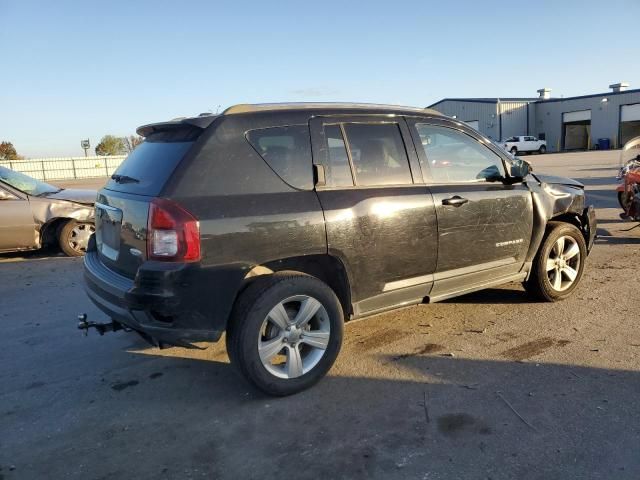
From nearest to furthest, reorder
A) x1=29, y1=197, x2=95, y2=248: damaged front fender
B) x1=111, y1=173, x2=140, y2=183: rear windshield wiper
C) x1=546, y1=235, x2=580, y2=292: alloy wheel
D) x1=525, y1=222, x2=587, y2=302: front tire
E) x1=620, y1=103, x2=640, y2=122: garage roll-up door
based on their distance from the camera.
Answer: x1=111, y1=173, x2=140, y2=183: rear windshield wiper < x1=525, y1=222, x2=587, y2=302: front tire < x1=546, y1=235, x2=580, y2=292: alloy wheel < x1=29, y1=197, x2=95, y2=248: damaged front fender < x1=620, y1=103, x2=640, y2=122: garage roll-up door

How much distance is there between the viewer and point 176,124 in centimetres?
370

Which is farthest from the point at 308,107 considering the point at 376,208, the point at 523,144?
the point at 523,144

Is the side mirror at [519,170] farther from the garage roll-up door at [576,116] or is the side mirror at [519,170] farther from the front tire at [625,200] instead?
the garage roll-up door at [576,116]

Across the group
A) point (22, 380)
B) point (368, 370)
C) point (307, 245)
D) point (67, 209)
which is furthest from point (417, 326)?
point (67, 209)

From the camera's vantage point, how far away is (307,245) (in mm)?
3564

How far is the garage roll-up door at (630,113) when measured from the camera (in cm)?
4675

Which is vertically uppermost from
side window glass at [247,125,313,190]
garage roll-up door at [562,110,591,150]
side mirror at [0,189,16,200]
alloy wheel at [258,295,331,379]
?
garage roll-up door at [562,110,591,150]

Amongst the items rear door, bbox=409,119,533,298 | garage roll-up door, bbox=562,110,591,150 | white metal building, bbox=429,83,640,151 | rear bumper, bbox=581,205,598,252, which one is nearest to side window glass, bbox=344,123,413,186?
rear door, bbox=409,119,533,298

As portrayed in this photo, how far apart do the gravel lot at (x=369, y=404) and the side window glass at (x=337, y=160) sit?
1.41 meters

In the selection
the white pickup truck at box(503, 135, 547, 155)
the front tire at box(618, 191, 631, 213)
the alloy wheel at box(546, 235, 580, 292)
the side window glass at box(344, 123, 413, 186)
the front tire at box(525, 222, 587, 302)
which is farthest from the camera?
the white pickup truck at box(503, 135, 547, 155)

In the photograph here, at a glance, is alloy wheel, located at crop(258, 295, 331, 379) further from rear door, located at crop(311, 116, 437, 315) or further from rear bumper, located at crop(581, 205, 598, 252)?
rear bumper, located at crop(581, 205, 598, 252)

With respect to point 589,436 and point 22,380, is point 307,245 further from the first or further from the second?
point 22,380

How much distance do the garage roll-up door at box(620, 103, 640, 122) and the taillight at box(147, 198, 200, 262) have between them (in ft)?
175

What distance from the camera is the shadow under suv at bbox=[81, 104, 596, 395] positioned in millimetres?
3311
